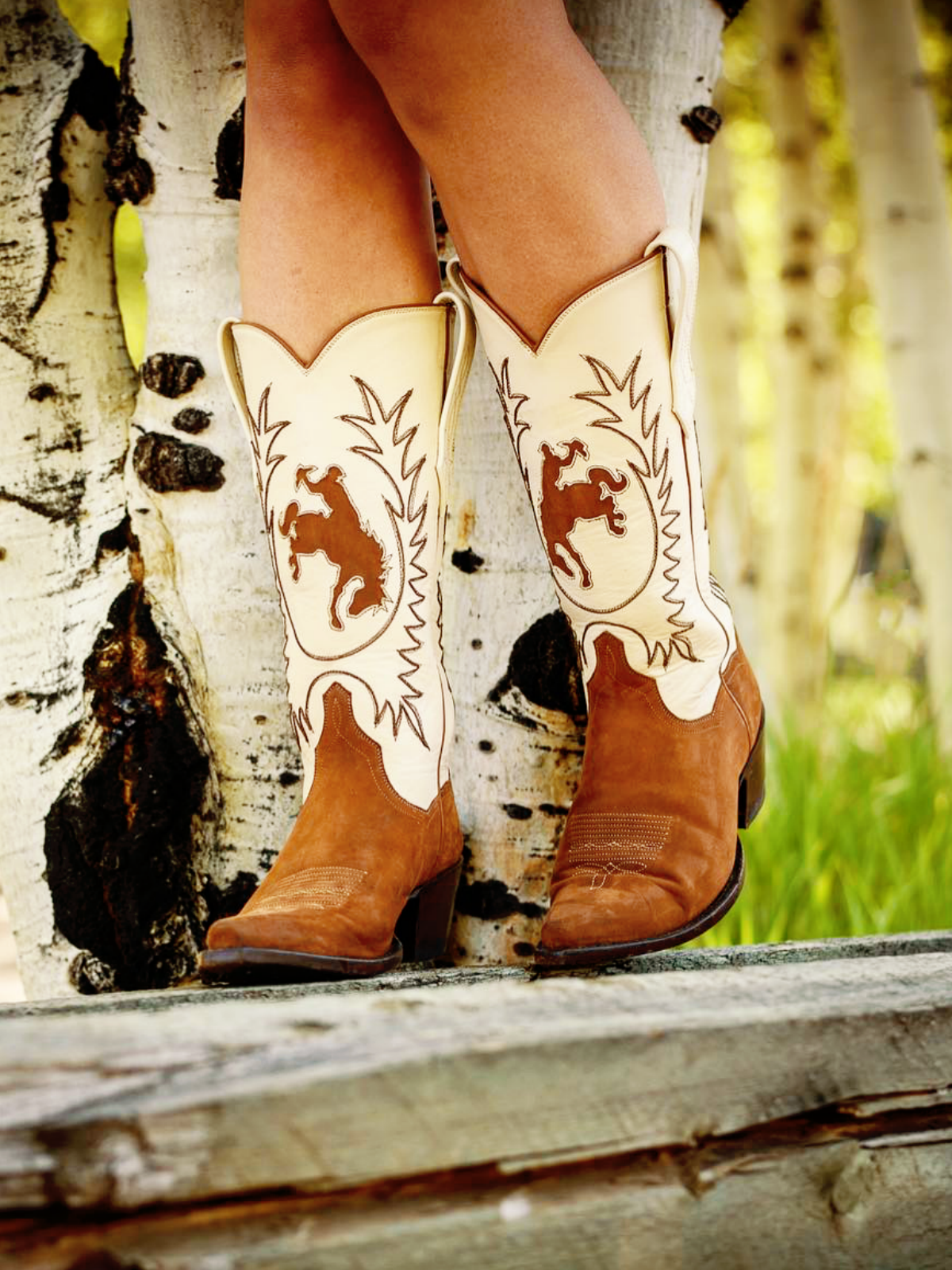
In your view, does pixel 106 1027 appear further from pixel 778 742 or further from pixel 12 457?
pixel 778 742

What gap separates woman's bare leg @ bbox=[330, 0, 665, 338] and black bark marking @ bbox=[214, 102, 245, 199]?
311 millimetres

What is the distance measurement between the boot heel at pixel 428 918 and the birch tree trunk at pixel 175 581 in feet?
0.44

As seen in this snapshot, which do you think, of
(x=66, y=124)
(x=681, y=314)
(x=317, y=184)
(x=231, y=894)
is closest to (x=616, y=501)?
(x=681, y=314)

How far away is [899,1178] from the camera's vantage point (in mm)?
710

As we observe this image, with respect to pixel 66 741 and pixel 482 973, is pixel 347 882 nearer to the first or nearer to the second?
pixel 482 973

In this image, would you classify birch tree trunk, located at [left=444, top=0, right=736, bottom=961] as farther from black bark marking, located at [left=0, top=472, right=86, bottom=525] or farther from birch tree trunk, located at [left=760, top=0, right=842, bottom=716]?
birch tree trunk, located at [left=760, top=0, right=842, bottom=716]

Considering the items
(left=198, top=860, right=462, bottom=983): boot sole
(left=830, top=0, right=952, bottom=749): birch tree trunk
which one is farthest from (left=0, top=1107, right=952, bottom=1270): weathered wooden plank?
(left=830, top=0, right=952, bottom=749): birch tree trunk

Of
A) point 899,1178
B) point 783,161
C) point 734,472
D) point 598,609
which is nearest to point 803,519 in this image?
point 734,472

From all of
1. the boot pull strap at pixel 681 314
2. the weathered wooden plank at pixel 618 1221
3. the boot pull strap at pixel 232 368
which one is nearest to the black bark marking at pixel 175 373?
the boot pull strap at pixel 232 368

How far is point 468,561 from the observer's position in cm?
122

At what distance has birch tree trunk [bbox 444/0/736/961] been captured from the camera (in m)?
1.18

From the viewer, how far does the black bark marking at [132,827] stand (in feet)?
3.85

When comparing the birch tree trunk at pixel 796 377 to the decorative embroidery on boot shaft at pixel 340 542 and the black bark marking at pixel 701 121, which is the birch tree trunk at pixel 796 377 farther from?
the decorative embroidery on boot shaft at pixel 340 542

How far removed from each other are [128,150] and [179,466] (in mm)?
340
